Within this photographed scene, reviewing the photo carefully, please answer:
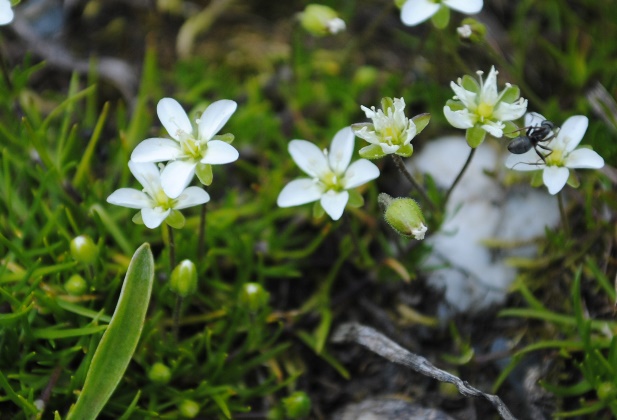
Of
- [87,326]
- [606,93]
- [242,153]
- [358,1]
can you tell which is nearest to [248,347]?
[87,326]

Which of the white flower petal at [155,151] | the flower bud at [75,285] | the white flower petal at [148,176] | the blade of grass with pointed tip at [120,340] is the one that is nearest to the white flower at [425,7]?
the white flower petal at [155,151]

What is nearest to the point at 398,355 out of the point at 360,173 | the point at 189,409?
the point at 360,173

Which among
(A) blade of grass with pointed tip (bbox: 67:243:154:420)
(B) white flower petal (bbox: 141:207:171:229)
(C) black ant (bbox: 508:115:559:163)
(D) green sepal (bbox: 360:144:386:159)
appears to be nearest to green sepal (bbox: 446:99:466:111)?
(C) black ant (bbox: 508:115:559:163)

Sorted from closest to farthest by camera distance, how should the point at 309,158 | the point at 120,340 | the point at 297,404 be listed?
the point at 120,340 < the point at 297,404 < the point at 309,158

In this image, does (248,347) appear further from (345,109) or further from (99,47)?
(99,47)

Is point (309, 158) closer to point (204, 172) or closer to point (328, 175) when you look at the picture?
point (328, 175)

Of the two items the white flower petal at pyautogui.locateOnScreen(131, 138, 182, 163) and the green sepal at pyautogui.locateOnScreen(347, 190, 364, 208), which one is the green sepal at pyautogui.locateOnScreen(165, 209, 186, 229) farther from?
the green sepal at pyautogui.locateOnScreen(347, 190, 364, 208)

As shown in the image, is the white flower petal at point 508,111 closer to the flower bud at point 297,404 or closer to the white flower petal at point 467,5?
the white flower petal at point 467,5
